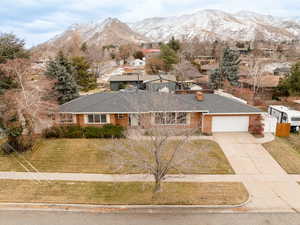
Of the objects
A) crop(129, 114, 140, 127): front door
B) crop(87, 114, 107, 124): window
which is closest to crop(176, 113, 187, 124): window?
crop(129, 114, 140, 127): front door

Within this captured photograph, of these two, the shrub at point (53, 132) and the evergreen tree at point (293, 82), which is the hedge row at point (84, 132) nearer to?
the shrub at point (53, 132)

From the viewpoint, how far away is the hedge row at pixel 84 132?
59.4ft

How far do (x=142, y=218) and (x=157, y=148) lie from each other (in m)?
3.17

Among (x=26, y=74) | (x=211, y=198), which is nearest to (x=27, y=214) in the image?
(x=211, y=198)

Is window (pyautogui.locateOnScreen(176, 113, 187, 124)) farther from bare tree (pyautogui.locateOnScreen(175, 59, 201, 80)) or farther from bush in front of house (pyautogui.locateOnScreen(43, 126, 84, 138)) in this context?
bare tree (pyautogui.locateOnScreen(175, 59, 201, 80))

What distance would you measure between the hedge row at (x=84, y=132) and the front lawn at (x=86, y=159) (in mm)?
610

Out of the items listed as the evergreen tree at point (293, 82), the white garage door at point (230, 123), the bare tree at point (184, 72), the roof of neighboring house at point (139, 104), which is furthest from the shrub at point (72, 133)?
the bare tree at point (184, 72)

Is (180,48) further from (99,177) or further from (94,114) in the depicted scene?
(99,177)

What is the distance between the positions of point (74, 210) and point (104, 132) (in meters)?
8.77

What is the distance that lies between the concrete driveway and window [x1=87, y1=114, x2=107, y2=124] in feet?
33.7

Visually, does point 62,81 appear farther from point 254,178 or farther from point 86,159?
point 254,178

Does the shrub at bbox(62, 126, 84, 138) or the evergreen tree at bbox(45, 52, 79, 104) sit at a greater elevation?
the evergreen tree at bbox(45, 52, 79, 104)

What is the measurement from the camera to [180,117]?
19.6 metres

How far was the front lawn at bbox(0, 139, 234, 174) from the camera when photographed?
43.6 ft
